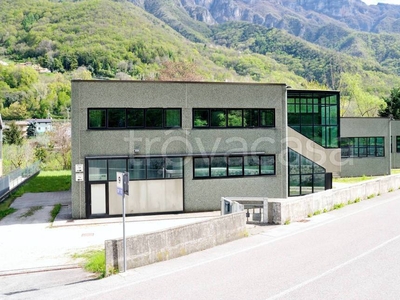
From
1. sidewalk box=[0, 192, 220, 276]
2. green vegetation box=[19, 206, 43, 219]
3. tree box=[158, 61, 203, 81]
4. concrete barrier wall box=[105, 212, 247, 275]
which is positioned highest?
tree box=[158, 61, 203, 81]

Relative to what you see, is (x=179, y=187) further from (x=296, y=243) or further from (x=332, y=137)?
(x=332, y=137)

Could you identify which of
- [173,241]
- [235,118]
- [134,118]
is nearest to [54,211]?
[134,118]

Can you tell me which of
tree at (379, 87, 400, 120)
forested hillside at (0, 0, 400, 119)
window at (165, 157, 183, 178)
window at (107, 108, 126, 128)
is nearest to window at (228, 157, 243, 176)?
window at (165, 157, 183, 178)

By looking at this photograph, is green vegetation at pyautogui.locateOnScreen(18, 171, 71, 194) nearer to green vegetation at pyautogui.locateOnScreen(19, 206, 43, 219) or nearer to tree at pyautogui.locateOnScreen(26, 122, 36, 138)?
green vegetation at pyautogui.locateOnScreen(19, 206, 43, 219)

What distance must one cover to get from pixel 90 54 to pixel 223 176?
4387 inches

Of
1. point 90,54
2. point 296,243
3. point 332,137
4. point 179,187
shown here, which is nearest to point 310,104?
point 332,137

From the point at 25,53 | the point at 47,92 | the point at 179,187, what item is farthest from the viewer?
the point at 25,53

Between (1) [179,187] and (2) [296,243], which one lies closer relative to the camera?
(2) [296,243]

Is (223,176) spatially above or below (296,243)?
above

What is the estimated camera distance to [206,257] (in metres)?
12.5

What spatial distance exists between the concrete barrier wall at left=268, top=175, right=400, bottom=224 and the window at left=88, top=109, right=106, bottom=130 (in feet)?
28.3

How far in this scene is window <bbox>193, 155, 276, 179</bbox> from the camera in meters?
22.4

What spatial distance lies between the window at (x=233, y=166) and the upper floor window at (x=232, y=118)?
1653 mm

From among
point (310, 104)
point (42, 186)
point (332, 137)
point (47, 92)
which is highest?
point (47, 92)
